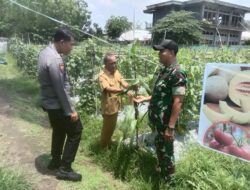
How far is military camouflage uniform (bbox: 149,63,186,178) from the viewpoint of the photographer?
3671mm

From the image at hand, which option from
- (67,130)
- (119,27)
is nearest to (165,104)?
(67,130)

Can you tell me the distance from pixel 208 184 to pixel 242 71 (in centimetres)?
124

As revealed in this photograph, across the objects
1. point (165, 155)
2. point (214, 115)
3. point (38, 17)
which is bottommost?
point (165, 155)

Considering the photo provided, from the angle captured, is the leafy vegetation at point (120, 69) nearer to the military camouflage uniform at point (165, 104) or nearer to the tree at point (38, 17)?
the tree at point (38, 17)

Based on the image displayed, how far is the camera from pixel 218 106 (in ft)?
11.8

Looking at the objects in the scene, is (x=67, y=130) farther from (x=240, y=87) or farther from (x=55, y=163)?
(x=240, y=87)

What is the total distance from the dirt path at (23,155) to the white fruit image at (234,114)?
215cm

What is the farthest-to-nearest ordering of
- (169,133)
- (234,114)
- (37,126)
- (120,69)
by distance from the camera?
(37,126) → (120,69) → (169,133) → (234,114)

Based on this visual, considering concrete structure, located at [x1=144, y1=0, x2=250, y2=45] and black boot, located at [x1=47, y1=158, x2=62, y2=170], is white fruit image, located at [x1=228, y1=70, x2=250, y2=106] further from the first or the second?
concrete structure, located at [x1=144, y1=0, x2=250, y2=45]

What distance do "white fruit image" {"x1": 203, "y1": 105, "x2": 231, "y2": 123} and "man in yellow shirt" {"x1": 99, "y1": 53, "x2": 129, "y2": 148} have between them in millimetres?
1378

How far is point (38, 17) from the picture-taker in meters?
17.0

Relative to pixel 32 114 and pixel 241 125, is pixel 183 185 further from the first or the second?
pixel 32 114

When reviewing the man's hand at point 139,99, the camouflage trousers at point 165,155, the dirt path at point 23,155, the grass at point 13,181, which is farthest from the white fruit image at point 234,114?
the grass at point 13,181

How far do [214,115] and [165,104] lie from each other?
20.9 inches
